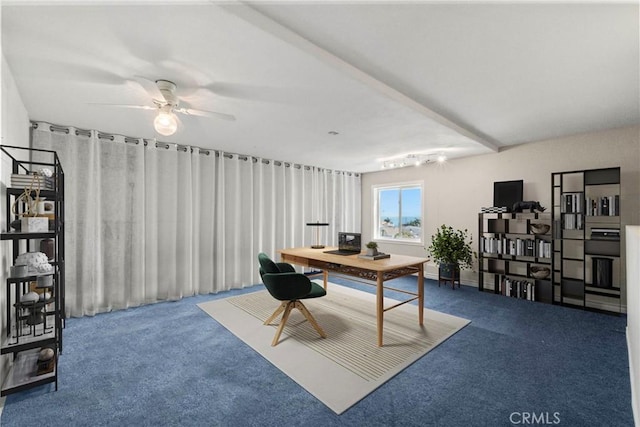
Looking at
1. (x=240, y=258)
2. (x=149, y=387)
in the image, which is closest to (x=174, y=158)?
(x=240, y=258)

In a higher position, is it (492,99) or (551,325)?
(492,99)

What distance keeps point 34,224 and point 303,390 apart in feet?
7.78

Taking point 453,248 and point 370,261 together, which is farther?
point 453,248

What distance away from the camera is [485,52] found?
2002 millimetres

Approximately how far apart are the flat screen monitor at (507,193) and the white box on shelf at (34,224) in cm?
575

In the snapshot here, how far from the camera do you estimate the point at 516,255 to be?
4473 millimetres

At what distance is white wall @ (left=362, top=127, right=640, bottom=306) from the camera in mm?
3676

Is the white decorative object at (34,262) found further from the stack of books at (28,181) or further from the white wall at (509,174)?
the white wall at (509,174)

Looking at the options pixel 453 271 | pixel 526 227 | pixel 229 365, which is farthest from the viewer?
pixel 453 271

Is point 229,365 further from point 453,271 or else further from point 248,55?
point 453,271

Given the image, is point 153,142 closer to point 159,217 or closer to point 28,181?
point 159,217

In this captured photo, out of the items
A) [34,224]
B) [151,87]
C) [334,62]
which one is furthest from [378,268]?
[34,224]

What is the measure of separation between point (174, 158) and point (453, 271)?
16.9 feet

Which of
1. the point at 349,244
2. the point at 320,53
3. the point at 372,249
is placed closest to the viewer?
the point at 320,53
